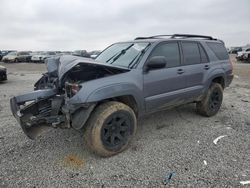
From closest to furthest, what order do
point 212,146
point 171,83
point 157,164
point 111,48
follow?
point 157,164 < point 212,146 < point 171,83 < point 111,48

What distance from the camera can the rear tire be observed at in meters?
5.23

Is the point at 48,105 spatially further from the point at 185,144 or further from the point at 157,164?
the point at 185,144

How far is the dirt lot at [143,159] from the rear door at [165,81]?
2.24ft

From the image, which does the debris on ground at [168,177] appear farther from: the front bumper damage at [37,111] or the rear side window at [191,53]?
the rear side window at [191,53]

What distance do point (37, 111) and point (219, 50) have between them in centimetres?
430

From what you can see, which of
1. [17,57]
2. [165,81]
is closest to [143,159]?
[165,81]

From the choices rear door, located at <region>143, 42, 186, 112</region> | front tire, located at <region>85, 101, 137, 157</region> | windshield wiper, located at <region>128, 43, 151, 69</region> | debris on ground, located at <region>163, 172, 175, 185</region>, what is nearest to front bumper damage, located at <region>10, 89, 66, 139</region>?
front tire, located at <region>85, 101, 137, 157</region>

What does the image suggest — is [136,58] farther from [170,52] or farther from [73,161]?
[73,161]

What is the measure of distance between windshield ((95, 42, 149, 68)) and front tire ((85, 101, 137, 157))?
844 mm

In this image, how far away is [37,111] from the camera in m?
3.72

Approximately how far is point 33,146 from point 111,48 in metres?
2.53

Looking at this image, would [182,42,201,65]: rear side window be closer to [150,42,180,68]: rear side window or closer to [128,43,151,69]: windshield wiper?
[150,42,180,68]: rear side window

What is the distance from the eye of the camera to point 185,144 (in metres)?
4.01

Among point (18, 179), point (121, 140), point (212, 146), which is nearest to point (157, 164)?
point (121, 140)
